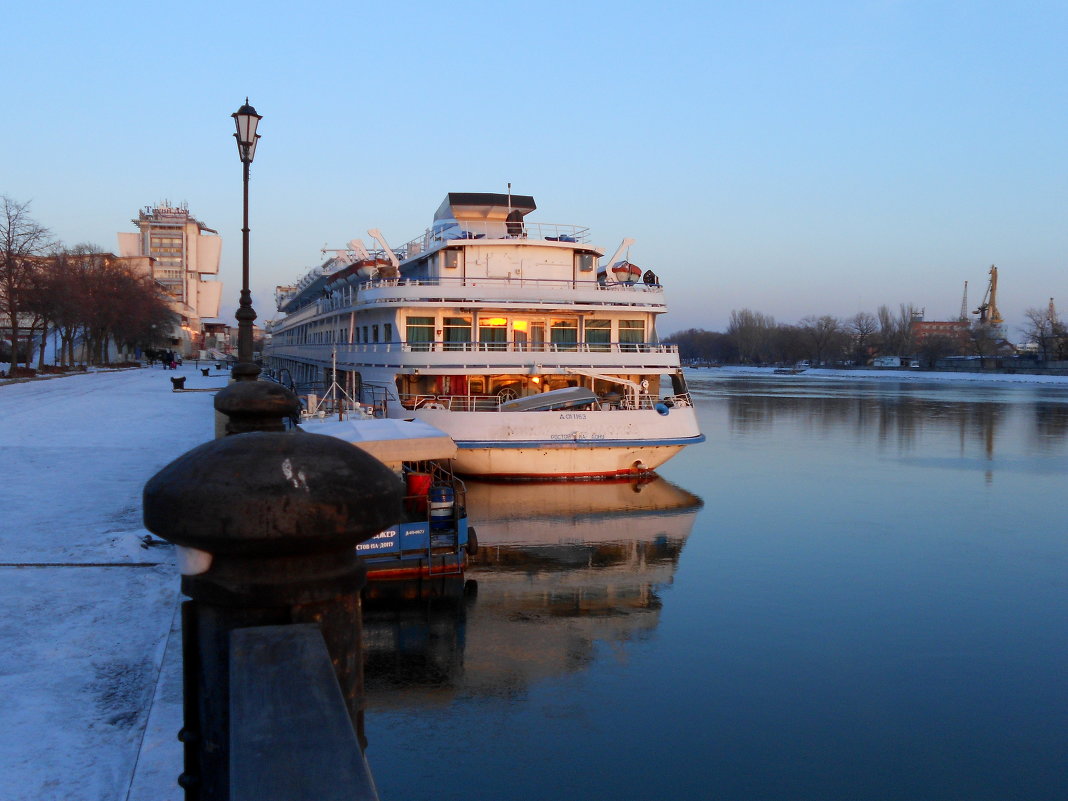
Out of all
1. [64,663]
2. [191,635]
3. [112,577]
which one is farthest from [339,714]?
[112,577]

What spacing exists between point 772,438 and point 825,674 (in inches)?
1232

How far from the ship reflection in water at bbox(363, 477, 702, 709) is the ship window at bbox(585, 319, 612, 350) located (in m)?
7.35

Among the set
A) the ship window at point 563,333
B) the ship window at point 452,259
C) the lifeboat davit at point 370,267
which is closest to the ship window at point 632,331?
the ship window at point 563,333

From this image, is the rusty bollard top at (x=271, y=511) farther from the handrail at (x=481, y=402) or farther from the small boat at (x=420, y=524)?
the handrail at (x=481, y=402)

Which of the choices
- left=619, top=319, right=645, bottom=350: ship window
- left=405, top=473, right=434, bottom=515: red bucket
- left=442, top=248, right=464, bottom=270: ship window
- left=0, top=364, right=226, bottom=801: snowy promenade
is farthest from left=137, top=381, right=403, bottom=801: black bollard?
left=619, top=319, right=645, bottom=350: ship window

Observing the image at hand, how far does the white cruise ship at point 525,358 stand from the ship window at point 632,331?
0.16ft

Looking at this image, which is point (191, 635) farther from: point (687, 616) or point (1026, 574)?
point (1026, 574)

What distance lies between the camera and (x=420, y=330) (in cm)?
2848

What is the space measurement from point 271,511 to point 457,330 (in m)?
26.7

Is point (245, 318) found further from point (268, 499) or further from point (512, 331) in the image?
point (512, 331)

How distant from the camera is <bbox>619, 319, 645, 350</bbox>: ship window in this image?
30.4 metres

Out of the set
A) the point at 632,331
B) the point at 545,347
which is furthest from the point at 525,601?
the point at 632,331

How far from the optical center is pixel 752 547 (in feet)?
67.0

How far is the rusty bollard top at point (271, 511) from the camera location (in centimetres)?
231
